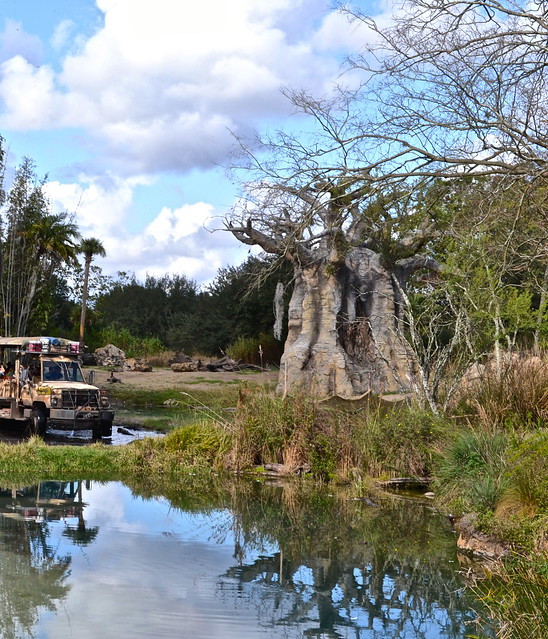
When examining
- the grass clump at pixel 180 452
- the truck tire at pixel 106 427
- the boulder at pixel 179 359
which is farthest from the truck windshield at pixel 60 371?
the boulder at pixel 179 359

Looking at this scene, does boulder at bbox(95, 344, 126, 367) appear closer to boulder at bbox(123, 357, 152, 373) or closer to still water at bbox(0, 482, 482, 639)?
boulder at bbox(123, 357, 152, 373)

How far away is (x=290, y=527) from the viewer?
11.1 metres

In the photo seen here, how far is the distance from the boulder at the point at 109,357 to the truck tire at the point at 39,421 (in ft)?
64.9

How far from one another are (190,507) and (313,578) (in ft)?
13.1

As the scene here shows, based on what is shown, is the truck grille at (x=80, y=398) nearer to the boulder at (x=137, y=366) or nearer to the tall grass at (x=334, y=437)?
the tall grass at (x=334, y=437)

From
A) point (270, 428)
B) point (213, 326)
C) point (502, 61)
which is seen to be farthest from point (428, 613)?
point (213, 326)

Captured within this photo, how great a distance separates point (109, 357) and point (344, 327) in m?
14.3

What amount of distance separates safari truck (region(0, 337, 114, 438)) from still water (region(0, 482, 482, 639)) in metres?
6.68

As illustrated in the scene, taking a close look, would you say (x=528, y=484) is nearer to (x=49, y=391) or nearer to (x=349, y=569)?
(x=349, y=569)

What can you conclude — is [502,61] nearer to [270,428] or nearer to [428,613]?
[428,613]

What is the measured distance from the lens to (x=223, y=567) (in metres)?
8.99

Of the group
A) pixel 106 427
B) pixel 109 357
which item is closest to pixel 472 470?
pixel 106 427

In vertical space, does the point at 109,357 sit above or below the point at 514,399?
above

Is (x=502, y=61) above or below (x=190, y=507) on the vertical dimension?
above
